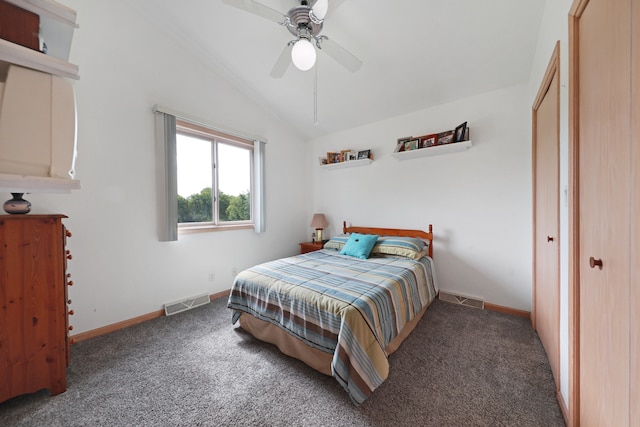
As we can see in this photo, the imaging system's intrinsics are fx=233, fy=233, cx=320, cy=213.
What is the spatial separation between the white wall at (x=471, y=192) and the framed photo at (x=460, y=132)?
16 cm

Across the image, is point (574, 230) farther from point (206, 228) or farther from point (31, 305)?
point (206, 228)

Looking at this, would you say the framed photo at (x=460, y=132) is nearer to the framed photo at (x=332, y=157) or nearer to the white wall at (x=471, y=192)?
the white wall at (x=471, y=192)

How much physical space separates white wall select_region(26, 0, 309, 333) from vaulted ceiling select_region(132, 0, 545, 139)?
0.36m

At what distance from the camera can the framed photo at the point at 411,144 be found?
3.04m

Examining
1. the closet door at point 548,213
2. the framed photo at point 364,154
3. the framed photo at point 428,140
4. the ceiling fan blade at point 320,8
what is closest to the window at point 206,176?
the framed photo at point 364,154

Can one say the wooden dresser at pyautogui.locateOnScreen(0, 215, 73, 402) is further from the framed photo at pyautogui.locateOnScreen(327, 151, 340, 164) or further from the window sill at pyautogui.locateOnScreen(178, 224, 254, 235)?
the framed photo at pyautogui.locateOnScreen(327, 151, 340, 164)

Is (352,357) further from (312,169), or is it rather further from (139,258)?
(312,169)

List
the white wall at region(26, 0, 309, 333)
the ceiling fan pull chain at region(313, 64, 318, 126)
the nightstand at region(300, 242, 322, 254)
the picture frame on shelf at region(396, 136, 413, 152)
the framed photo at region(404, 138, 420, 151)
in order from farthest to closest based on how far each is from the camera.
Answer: the nightstand at region(300, 242, 322, 254)
the picture frame on shelf at region(396, 136, 413, 152)
the framed photo at region(404, 138, 420, 151)
the ceiling fan pull chain at region(313, 64, 318, 126)
the white wall at region(26, 0, 309, 333)

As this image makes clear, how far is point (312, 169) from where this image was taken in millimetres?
4332

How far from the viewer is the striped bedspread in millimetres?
1420

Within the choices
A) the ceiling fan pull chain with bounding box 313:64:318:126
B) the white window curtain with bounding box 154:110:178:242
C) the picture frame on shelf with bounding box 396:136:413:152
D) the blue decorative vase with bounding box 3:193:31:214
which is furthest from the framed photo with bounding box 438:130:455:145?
the blue decorative vase with bounding box 3:193:31:214

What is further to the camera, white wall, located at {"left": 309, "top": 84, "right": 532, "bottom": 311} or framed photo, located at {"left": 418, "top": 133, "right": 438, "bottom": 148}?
framed photo, located at {"left": 418, "top": 133, "right": 438, "bottom": 148}

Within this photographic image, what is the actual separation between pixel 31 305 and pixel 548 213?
11.7ft

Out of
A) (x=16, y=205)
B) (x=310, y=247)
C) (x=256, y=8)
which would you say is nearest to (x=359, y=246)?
(x=310, y=247)
